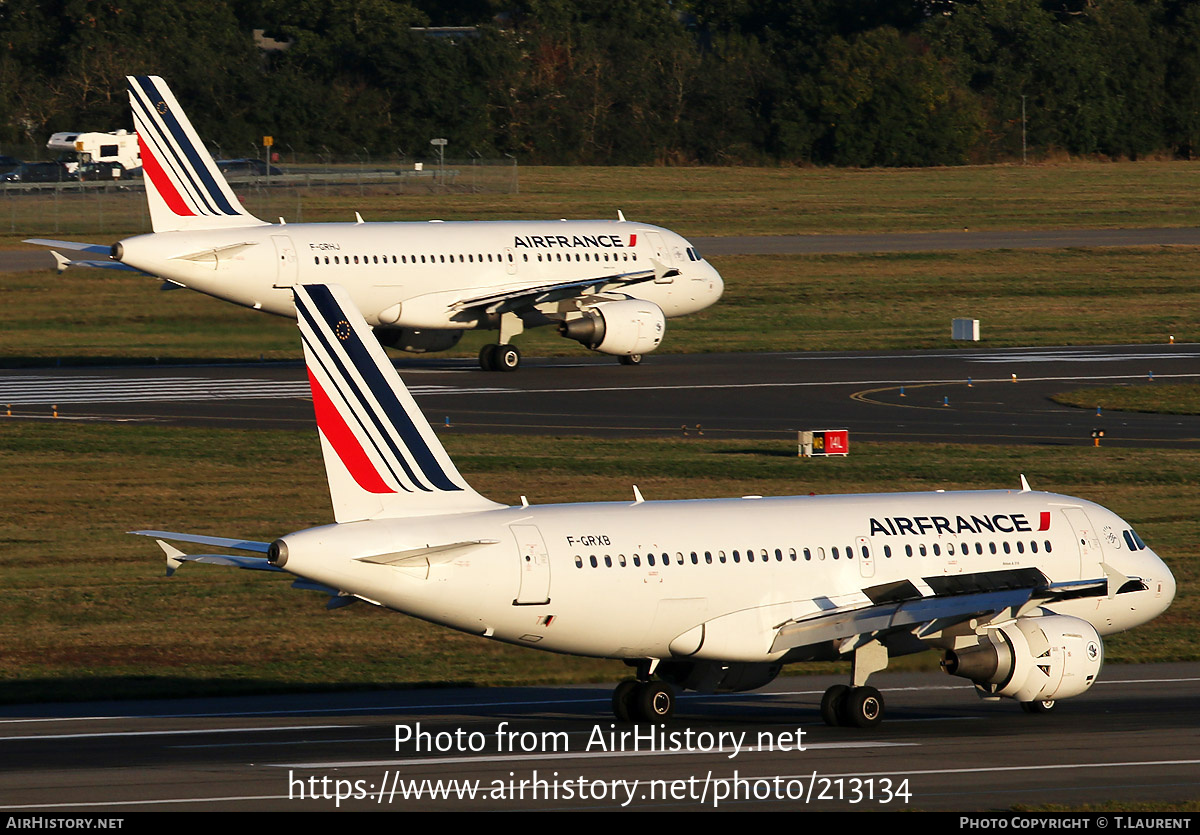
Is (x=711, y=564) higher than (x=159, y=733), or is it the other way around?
(x=711, y=564)

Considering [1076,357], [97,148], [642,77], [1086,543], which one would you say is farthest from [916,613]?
[642,77]

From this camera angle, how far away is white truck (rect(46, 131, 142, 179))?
456 ft

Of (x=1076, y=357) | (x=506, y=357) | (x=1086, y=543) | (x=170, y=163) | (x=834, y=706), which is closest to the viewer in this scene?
(x=834, y=706)

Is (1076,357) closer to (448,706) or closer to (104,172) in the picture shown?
(448,706)

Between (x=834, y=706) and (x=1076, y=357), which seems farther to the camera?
(x=1076, y=357)

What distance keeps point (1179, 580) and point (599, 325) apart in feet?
116

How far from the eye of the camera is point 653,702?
2959 cm

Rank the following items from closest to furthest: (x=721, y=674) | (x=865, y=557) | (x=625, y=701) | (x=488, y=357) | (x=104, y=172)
Result: (x=625, y=701), (x=721, y=674), (x=865, y=557), (x=488, y=357), (x=104, y=172)

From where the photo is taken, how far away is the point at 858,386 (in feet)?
241

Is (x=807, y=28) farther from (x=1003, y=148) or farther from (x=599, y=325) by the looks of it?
(x=599, y=325)

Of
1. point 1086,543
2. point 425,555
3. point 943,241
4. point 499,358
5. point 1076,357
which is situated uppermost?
point 425,555

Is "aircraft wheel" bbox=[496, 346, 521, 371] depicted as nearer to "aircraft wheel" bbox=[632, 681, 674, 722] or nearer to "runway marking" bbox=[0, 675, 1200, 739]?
"runway marking" bbox=[0, 675, 1200, 739]

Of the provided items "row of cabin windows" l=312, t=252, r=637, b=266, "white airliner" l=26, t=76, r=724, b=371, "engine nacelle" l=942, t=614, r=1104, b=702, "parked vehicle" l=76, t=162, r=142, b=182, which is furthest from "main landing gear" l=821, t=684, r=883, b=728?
"parked vehicle" l=76, t=162, r=142, b=182

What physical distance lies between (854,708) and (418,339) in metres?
47.9
